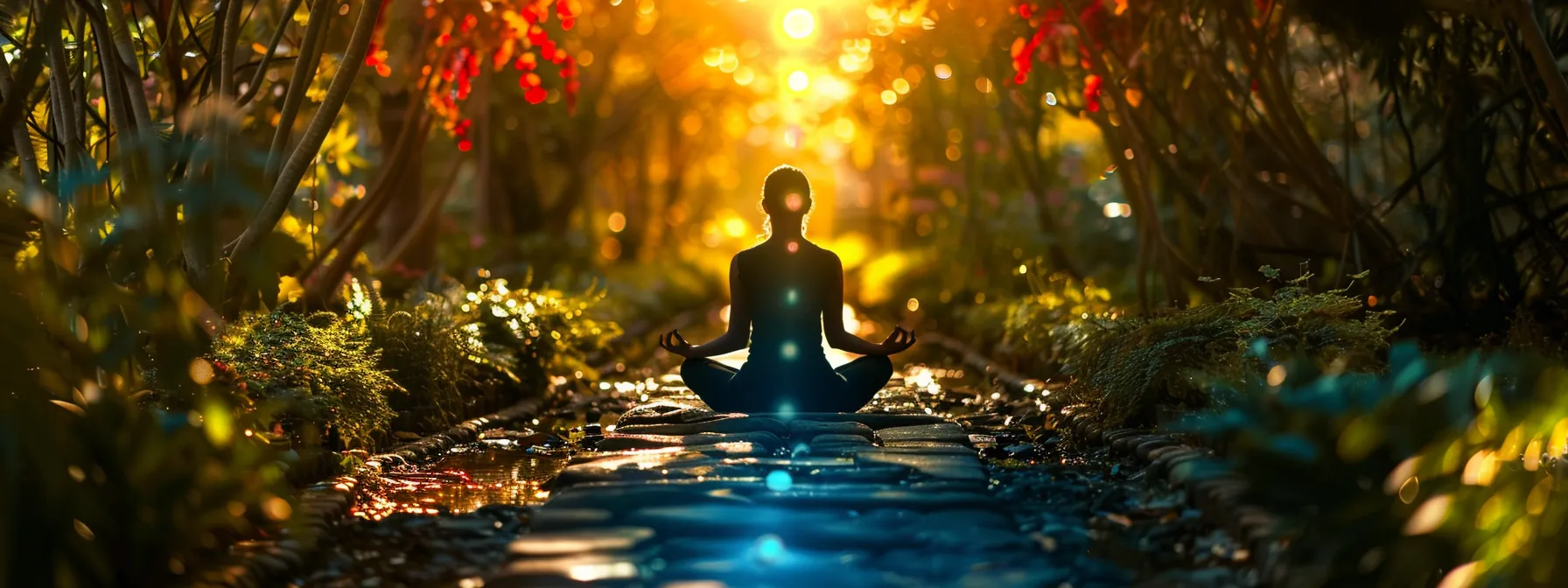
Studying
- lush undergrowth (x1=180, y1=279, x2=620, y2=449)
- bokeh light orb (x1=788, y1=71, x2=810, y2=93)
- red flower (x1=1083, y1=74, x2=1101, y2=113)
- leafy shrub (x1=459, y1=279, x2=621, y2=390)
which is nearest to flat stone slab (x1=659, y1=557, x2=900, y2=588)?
lush undergrowth (x1=180, y1=279, x2=620, y2=449)

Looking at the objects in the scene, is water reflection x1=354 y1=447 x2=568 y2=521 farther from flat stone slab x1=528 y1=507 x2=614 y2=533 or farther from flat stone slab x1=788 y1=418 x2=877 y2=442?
flat stone slab x1=788 y1=418 x2=877 y2=442

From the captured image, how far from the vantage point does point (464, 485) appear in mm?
5246

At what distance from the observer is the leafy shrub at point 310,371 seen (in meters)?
5.08

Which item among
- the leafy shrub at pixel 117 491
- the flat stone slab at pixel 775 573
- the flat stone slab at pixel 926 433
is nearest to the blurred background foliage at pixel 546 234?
the leafy shrub at pixel 117 491

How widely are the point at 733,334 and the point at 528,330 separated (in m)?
2.18

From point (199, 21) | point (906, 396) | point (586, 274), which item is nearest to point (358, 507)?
point (199, 21)

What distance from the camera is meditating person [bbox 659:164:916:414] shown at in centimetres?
646

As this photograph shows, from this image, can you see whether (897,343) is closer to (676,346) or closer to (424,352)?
(676,346)

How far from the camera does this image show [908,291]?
53.2 ft

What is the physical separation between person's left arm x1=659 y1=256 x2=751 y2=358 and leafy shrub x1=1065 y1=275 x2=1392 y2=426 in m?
1.52

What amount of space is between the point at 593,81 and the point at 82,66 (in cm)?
1311

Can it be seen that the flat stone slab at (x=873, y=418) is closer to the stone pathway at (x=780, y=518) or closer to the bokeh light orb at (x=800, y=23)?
the stone pathway at (x=780, y=518)

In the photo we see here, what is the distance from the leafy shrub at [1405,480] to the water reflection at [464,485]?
8.37 ft

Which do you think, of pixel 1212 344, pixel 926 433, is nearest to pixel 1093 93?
pixel 1212 344
